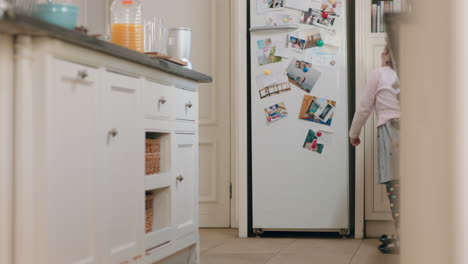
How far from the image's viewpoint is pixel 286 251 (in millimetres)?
3889

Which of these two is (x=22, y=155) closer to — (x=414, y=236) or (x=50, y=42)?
(x=50, y=42)

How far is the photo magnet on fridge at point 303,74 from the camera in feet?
14.8

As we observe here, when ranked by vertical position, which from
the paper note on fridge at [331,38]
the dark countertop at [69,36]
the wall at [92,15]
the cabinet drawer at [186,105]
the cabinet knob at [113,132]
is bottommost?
the cabinet knob at [113,132]

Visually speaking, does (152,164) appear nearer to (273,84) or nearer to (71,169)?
(71,169)

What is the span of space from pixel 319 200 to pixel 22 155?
9.51 feet

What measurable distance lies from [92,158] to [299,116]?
2.49 m

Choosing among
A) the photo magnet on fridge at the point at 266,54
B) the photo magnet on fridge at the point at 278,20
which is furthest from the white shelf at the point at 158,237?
the photo magnet on fridge at the point at 278,20

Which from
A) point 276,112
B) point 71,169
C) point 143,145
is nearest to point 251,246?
point 276,112

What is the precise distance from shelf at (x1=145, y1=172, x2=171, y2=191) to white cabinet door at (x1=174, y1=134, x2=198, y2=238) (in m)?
0.11

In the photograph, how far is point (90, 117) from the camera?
217 centimetres

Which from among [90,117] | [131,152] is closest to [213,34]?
[131,152]

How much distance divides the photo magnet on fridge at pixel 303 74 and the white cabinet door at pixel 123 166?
204 cm

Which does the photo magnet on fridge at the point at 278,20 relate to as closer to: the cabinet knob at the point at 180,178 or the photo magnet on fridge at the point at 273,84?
the photo magnet on fridge at the point at 273,84

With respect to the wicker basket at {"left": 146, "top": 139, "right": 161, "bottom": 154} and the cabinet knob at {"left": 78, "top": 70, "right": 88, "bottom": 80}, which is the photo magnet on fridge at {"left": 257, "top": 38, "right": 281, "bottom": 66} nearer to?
the wicker basket at {"left": 146, "top": 139, "right": 161, "bottom": 154}
